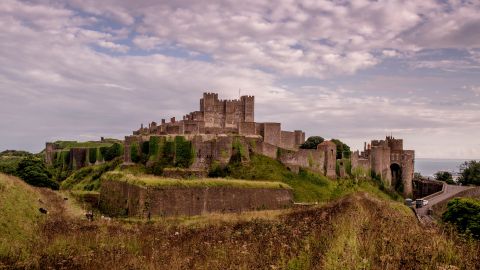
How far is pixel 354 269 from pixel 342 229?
2.08 metres

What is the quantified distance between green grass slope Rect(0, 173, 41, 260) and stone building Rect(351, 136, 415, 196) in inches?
1491

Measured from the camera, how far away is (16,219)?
717 inches

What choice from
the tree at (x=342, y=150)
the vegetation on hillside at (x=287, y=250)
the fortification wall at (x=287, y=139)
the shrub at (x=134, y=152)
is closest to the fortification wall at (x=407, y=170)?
the tree at (x=342, y=150)

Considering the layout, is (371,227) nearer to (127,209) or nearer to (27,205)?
(27,205)

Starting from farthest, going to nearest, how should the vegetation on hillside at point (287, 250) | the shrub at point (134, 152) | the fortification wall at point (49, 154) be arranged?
the fortification wall at point (49, 154)
the shrub at point (134, 152)
the vegetation on hillside at point (287, 250)

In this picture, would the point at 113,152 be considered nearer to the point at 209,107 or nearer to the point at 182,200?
the point at 209,107

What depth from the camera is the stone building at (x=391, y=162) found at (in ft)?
176

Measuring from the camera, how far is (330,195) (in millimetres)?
40188

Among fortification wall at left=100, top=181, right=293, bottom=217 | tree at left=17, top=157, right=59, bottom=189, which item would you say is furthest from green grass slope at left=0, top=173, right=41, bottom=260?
tree at left=17, top=157, right=59, bottom=189

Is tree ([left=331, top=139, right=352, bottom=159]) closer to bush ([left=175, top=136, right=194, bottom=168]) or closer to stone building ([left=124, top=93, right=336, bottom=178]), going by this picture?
stone building ([left=124, top=93, right=336, bottom=178])

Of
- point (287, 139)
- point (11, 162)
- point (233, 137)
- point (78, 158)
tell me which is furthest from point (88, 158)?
point (287, 139)

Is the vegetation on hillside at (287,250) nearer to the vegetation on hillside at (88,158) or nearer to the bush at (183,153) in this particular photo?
the bush at (183,153)

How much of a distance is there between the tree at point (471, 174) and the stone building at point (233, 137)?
117 feet

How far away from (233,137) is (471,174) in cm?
5056
